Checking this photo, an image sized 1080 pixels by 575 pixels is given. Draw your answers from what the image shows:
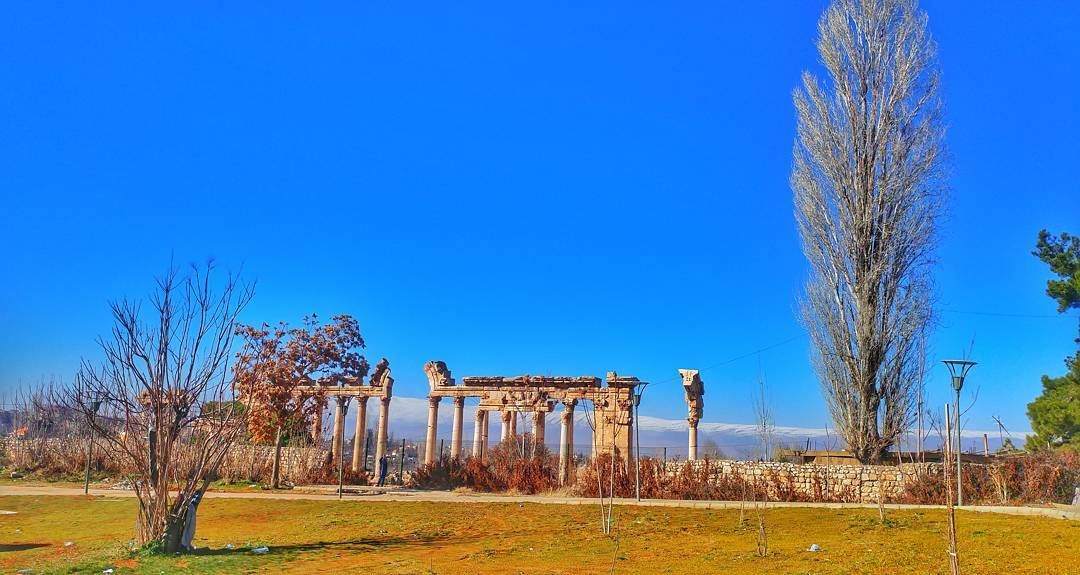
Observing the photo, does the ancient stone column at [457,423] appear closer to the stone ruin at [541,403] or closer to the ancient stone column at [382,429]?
the stone ruin at [541,403]

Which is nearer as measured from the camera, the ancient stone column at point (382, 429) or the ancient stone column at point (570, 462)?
the ancient stone column at point (570, 462)

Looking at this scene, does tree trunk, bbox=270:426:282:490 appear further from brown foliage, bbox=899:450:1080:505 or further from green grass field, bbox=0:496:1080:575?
brown foliage, bbox=899:450:1080:505

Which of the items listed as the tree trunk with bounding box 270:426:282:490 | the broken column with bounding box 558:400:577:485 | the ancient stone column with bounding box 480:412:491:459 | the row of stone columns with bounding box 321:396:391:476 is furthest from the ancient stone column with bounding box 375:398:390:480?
the broken column with bounding box 558:400:577:485

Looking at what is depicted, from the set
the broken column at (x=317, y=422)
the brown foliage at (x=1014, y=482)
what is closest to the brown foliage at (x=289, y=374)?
the broken column at (x=317, y=422)

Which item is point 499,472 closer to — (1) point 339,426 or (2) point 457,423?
(2) point 457,423

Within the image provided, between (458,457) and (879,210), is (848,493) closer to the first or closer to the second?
(879,210)

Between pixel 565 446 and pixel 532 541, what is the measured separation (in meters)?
14.3

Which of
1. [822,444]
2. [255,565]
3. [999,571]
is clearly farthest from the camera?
[822,444]

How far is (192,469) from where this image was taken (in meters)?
15.9

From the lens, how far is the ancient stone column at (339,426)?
33.9m

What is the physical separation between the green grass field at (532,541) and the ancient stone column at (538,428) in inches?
300

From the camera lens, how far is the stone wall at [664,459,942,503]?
79.9 feet

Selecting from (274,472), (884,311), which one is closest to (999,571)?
(884,311)

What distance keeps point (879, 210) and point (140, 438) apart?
22760 millimetres
